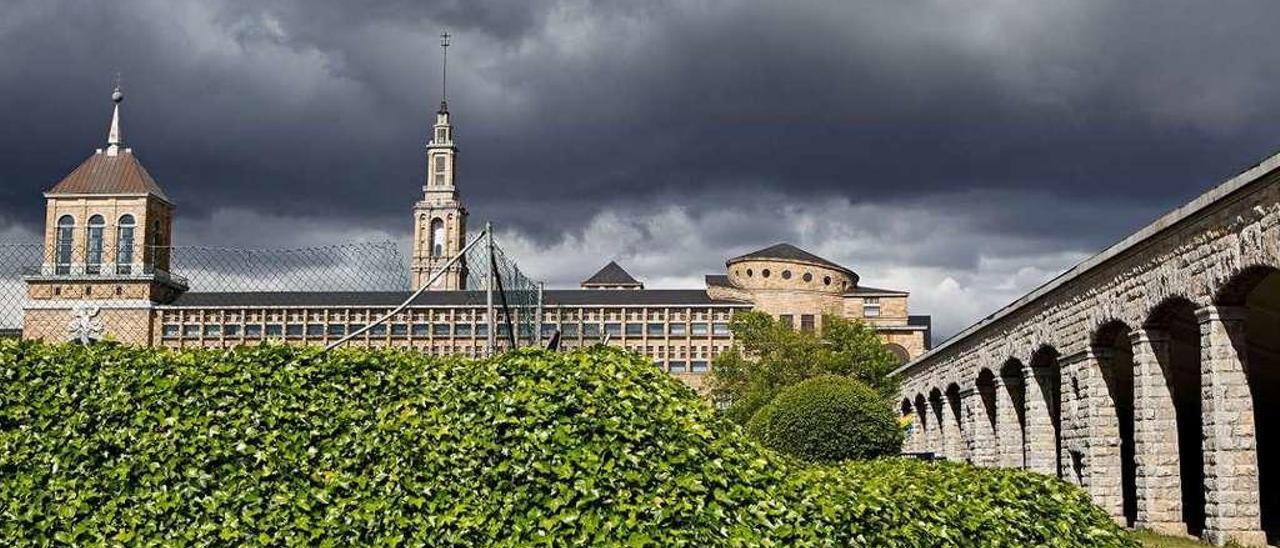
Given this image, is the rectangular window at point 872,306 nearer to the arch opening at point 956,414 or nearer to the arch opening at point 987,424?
the arch opening at point 956,414

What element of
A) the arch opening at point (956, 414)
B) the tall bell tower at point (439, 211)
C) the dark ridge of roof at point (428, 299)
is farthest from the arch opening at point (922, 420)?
the tall bell tower at point (439, 211)

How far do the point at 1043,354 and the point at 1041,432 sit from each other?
188 cm

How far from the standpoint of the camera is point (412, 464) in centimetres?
727

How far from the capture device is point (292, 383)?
7.61 m

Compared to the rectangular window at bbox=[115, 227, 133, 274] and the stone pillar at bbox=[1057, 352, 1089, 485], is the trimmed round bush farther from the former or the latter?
the rectangular window at bbox=[115, 227, 133, 274]

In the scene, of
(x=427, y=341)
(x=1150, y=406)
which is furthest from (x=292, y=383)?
(x=427, y=341)

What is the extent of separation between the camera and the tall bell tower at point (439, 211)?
411ft

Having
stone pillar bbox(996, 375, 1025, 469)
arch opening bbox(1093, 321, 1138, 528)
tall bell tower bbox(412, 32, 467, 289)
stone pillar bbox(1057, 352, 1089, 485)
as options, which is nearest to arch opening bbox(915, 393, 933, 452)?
stone pillar bbox(996, 375, 1025, 469)

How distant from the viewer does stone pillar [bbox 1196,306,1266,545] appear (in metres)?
14.6

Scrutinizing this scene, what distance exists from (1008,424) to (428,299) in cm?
6804

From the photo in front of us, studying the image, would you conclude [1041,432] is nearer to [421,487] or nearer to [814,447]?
[814,447]

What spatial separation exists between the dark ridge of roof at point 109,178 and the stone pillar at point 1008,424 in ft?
191

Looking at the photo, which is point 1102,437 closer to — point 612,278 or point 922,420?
point 922,420

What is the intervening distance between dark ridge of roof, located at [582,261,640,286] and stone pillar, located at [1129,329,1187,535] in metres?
92.7
